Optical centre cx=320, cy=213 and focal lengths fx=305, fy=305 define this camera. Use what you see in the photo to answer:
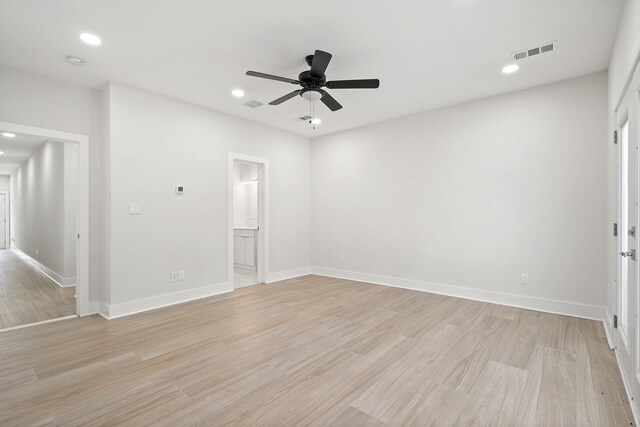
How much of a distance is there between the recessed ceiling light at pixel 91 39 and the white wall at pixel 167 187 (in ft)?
2.84

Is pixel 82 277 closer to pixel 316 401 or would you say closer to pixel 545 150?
pixel 316 401

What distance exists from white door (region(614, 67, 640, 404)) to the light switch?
4.77 m

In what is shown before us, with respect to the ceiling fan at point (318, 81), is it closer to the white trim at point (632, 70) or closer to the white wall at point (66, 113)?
the white trim at point (632, 70)

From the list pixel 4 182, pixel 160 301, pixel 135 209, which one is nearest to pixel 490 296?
pixel 160 301

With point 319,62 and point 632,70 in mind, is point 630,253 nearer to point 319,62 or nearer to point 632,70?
point 632,70

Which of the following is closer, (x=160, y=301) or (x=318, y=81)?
(x=318, y=81)

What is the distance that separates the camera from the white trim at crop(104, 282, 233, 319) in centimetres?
372

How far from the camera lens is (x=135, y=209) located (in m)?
3.91

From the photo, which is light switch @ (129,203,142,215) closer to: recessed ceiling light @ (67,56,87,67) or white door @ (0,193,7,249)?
recessed ceiling light @ (67,56,87,67)

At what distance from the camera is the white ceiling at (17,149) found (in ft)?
19.6

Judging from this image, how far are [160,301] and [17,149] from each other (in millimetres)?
5996

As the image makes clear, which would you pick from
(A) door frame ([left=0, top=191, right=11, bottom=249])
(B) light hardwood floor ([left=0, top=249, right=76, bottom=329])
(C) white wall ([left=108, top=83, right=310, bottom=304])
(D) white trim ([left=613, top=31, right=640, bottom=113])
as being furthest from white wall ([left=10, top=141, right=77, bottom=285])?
(D) white trim ([left=613, top=31, right=640, bottom=113])

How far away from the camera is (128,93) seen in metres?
3.85

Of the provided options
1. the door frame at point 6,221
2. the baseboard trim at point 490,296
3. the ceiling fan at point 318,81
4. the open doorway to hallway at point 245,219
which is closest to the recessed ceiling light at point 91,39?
the ceiling fan at point 318,81
